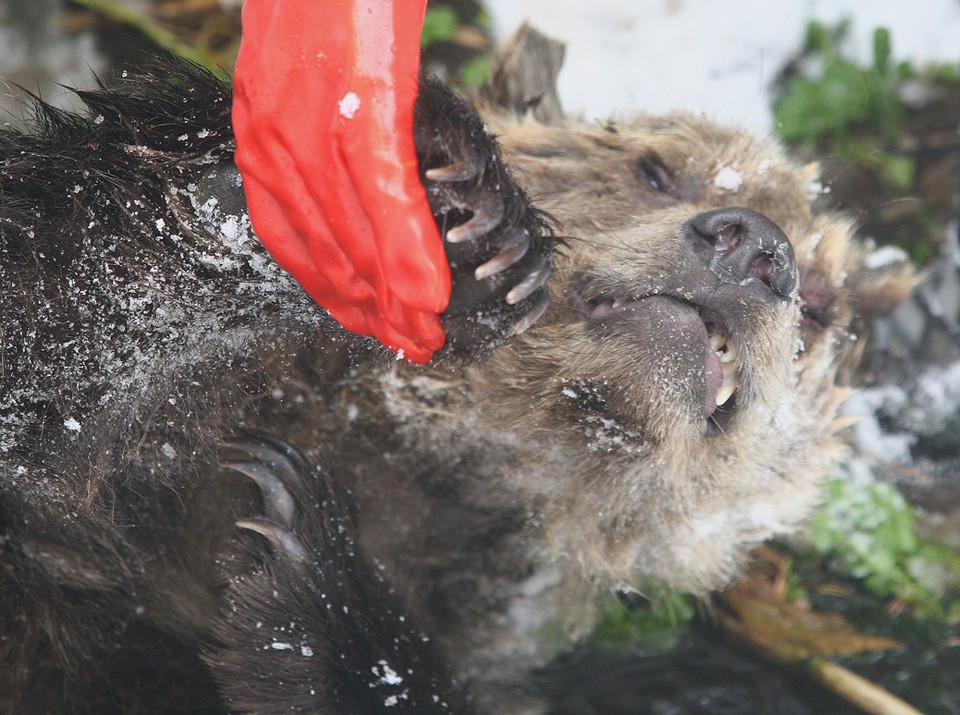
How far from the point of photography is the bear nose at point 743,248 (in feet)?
8.26

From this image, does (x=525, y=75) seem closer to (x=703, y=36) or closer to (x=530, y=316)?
(x=703, y=36)

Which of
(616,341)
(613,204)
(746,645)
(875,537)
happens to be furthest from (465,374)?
(875,537)

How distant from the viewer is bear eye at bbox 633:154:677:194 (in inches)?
123

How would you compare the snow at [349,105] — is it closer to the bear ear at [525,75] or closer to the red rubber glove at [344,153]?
the red rubber glove at [344,153]

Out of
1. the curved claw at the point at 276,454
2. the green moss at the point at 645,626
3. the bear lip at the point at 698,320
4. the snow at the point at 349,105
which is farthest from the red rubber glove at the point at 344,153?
the green moss at the point at 645,626

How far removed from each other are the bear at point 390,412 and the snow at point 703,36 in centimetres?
178

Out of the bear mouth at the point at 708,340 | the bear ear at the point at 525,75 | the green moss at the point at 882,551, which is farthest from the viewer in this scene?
the green moss at the point at 882,551

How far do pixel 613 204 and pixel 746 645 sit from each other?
85.7 inches

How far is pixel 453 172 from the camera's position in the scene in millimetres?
2025

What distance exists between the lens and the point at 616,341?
249 centimetres

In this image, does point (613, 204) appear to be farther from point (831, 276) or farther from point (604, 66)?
point (604, 66)

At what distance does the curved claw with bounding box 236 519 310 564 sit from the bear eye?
1575 millimetres

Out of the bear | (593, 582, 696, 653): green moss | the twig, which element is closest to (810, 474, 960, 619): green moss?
the twig

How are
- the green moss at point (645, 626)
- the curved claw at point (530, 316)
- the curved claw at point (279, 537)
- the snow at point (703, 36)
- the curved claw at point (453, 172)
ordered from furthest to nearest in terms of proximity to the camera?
the snow at point (703, 36)
the green moss at point (645, 626)
the curved claw at point (279, 537)
the curved claw at point (530, 316)
the curved claw at point (453, 172)
